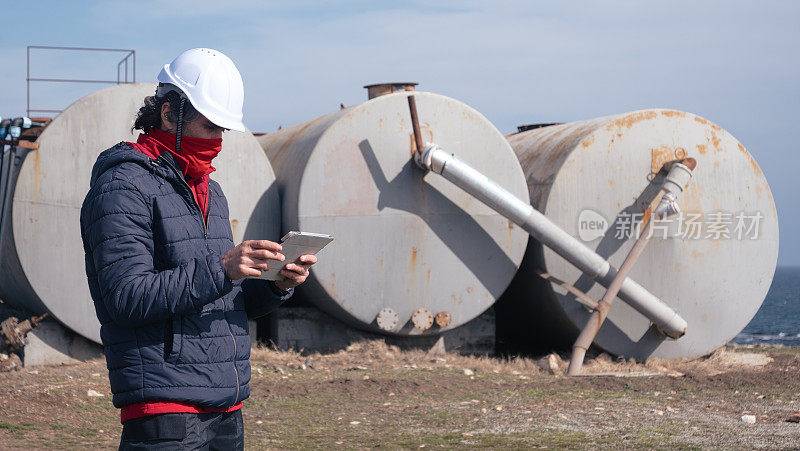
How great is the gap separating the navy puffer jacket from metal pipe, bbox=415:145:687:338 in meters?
5.62

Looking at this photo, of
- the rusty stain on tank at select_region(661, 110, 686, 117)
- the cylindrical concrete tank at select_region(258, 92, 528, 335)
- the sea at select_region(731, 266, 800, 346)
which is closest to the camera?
the cylindrical concrete tank at select_region(258, 92, 528, 335)

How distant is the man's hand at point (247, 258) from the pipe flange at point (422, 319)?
609cm

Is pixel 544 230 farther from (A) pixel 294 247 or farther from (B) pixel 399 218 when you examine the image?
(A) pixel 294 247

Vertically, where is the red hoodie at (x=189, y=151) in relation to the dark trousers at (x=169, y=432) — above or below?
above

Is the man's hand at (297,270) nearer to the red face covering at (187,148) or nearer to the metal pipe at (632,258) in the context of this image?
the red face covering at (187,148)

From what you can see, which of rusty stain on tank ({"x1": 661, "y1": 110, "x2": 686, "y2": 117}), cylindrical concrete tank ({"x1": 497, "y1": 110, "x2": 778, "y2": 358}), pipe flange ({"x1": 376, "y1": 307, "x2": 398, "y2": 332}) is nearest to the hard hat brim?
pipe flange ({"x1": 376, "y1": 307, "x2": 398, "y2": 332})

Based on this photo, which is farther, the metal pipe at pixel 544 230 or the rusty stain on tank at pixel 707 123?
the rusty stain on tank at pixel 707 123

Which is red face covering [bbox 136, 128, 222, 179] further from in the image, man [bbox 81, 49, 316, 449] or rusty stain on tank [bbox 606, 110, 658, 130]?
rusty stain on tank [bbox 606, 110, 658, 130]

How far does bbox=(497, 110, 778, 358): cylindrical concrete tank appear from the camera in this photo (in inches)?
342

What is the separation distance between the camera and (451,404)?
20.9ft

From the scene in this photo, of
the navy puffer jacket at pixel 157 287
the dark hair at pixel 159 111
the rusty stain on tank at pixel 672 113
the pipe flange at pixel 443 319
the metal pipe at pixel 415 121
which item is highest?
the rusty stain on tank at pixel 672 113

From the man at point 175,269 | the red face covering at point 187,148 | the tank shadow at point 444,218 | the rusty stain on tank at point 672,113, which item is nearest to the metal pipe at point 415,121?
the tank shadow at point 444,218

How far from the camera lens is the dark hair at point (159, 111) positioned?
2.29 m

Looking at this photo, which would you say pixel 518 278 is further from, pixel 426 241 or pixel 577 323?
pixel 426 241
